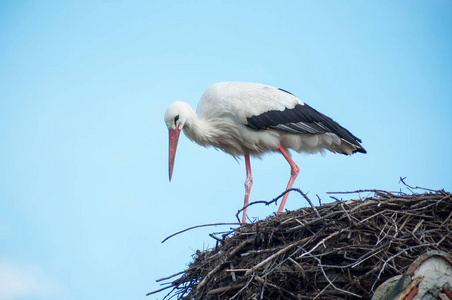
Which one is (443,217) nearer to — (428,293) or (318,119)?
(428,293)

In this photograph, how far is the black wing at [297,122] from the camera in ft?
24.7

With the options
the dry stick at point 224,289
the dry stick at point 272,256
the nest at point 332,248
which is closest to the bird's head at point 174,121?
the nest at point 332,248

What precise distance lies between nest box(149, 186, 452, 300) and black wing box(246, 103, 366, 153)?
223cm

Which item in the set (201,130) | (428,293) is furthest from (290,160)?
(428,293)

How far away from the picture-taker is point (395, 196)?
5242 millimetres

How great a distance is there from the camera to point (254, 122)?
7.51 metres

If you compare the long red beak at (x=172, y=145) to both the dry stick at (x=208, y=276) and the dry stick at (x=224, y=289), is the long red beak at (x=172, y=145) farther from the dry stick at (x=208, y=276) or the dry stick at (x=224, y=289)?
the dry stick at (x=224, y=289)

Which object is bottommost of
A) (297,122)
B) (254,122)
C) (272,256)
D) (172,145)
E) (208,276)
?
(272,256)

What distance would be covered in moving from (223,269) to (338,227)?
106 cm

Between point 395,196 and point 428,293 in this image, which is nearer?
point 428,293

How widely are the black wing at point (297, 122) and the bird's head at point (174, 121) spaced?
31.1 inches

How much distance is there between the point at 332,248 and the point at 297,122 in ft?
10.0

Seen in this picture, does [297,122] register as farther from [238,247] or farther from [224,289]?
[224,289]

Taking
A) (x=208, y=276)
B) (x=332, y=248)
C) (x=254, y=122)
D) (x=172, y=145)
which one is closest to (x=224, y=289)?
(x=208, y=276)
